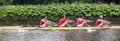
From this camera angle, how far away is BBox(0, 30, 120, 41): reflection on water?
110 ft

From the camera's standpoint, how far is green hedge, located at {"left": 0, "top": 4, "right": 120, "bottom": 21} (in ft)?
148

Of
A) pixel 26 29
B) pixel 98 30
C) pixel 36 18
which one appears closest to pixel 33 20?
pixel 36 18

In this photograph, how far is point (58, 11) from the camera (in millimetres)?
45344

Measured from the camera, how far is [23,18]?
4572cm

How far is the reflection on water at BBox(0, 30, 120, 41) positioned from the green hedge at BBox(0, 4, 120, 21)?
6.51 metres

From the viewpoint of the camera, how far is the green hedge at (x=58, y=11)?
45.2m

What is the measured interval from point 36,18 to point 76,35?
439 inches

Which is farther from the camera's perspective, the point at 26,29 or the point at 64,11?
the point at 64,11

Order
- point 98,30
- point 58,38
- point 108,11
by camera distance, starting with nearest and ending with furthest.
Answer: point 58,38 → point 98,30 → point 108,11

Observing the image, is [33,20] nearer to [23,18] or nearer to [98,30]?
[23,18]

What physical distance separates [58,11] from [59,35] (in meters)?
9.72

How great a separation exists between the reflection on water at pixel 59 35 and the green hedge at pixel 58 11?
6.51 m

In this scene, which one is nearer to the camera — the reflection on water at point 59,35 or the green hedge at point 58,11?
the reflection on water at point 59,35

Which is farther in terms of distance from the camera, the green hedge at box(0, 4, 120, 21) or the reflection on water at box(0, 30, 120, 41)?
the green hedge at box(0, 4, 120, 21)
